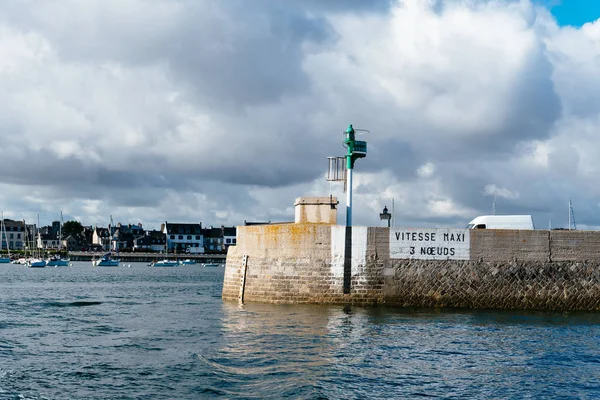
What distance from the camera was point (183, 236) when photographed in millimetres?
155000

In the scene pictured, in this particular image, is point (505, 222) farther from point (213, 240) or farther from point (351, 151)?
point (213, 240)

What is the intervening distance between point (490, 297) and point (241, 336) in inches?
420

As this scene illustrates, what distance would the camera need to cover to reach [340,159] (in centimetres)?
2825

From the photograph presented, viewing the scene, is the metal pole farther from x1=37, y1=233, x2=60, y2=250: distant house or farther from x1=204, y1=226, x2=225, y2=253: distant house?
x1=37, y1=233, x2=60, y2=250: distant house

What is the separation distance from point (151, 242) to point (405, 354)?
144 metres

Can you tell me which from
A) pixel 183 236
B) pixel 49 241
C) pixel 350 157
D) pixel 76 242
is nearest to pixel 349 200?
pixel 350 157

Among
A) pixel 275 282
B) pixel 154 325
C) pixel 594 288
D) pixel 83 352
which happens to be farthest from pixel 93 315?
pixel 594 288

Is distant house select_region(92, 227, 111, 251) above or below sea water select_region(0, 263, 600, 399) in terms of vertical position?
above

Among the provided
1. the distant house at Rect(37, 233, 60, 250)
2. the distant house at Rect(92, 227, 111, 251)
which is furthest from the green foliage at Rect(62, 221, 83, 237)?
the distant house at Rect(92, 227, 111, 251)

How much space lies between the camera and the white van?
26719 millimetres

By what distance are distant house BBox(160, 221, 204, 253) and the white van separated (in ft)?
426

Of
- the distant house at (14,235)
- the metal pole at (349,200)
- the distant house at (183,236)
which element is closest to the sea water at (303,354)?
the metal pole at (349,200)

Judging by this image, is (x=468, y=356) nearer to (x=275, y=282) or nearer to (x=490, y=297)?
(x=490, y=297)

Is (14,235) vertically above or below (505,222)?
above
